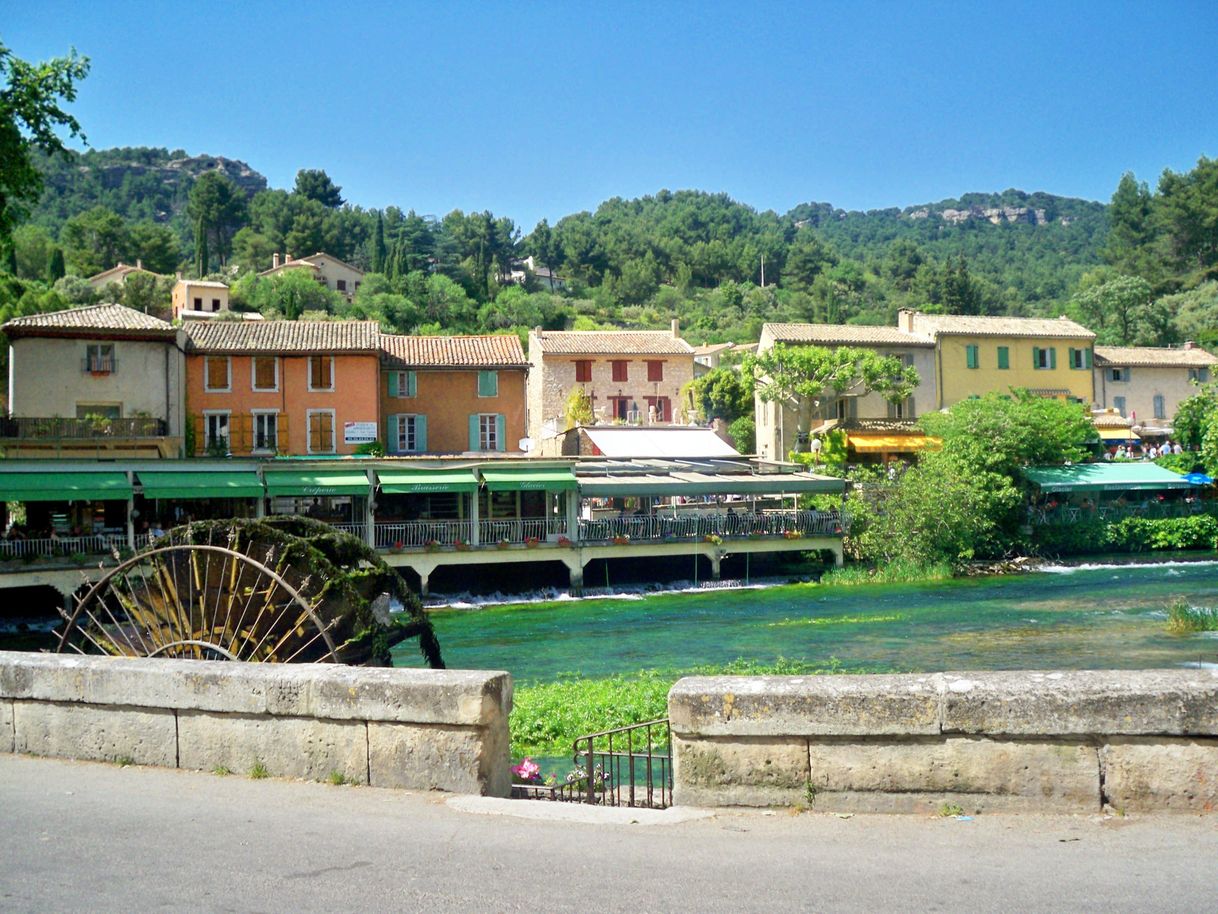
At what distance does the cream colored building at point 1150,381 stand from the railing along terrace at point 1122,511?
16.1 meters

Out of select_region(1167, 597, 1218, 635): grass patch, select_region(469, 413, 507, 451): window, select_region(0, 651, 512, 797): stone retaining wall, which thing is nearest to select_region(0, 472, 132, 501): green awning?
select_region(469, 413, 507, 451): window

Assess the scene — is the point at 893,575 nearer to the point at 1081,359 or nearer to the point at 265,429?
the point at 265,429

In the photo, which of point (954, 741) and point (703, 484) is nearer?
point (954, 741)

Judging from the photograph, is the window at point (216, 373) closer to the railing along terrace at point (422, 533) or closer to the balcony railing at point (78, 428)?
the balcony railing at point (78, 428)

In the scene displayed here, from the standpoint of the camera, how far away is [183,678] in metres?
6.31

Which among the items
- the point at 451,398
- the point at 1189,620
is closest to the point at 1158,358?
the point at 451,398

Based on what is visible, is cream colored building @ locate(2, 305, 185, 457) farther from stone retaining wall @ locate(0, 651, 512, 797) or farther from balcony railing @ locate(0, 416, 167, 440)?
stone retaining wall @ locate(0, 651, 512, 797)

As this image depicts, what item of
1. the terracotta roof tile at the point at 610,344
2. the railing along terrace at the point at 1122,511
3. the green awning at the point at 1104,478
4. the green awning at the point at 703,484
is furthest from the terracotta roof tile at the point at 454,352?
the railing along terrace at the point at 1122,511

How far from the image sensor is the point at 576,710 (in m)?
14.4

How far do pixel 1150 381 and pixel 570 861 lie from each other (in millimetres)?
61015

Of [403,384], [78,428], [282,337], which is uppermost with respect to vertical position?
[282,337]

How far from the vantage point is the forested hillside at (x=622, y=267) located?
78.2 metres

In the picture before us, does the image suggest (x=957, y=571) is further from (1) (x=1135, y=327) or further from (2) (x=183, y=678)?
(1) (x=1135, y=327)

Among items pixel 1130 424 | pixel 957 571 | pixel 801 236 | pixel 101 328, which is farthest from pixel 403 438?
pixel 801 236
